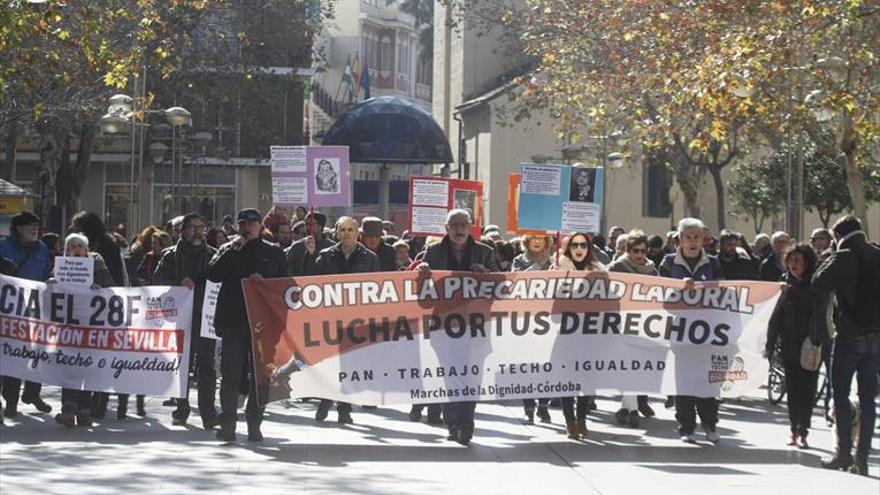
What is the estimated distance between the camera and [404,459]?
1283cm

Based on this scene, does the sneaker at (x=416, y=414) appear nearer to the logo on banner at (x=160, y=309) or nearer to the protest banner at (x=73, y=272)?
the logo on banner at (x=160, y=309)

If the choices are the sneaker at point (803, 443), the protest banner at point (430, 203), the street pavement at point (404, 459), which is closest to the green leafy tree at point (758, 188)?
the protest banner at point (430, 203)

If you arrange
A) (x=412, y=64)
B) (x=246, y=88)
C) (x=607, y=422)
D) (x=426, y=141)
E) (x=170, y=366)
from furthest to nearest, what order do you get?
(x=412, y=64) < (x=426, y=141) < (x=246, y=88) < (x=607, y=422) < (x=170, y=366)

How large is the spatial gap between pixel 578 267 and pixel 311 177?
4404 mm

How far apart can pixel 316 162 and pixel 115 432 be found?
4525 millimetres

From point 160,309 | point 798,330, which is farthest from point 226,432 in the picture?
point 798,330

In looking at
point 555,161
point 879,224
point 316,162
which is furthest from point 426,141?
point 316,162

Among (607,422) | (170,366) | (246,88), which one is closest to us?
(170,366)

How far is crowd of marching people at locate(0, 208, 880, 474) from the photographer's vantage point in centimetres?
1226

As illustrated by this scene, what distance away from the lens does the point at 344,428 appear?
15.2m

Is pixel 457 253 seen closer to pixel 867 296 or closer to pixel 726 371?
pixel 726 371

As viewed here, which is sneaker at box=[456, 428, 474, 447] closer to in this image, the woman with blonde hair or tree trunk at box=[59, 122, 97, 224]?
the woman with blonde hair

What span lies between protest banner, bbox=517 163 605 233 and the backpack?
15.6ft

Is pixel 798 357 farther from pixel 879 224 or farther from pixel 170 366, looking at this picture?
pixel 879 224
